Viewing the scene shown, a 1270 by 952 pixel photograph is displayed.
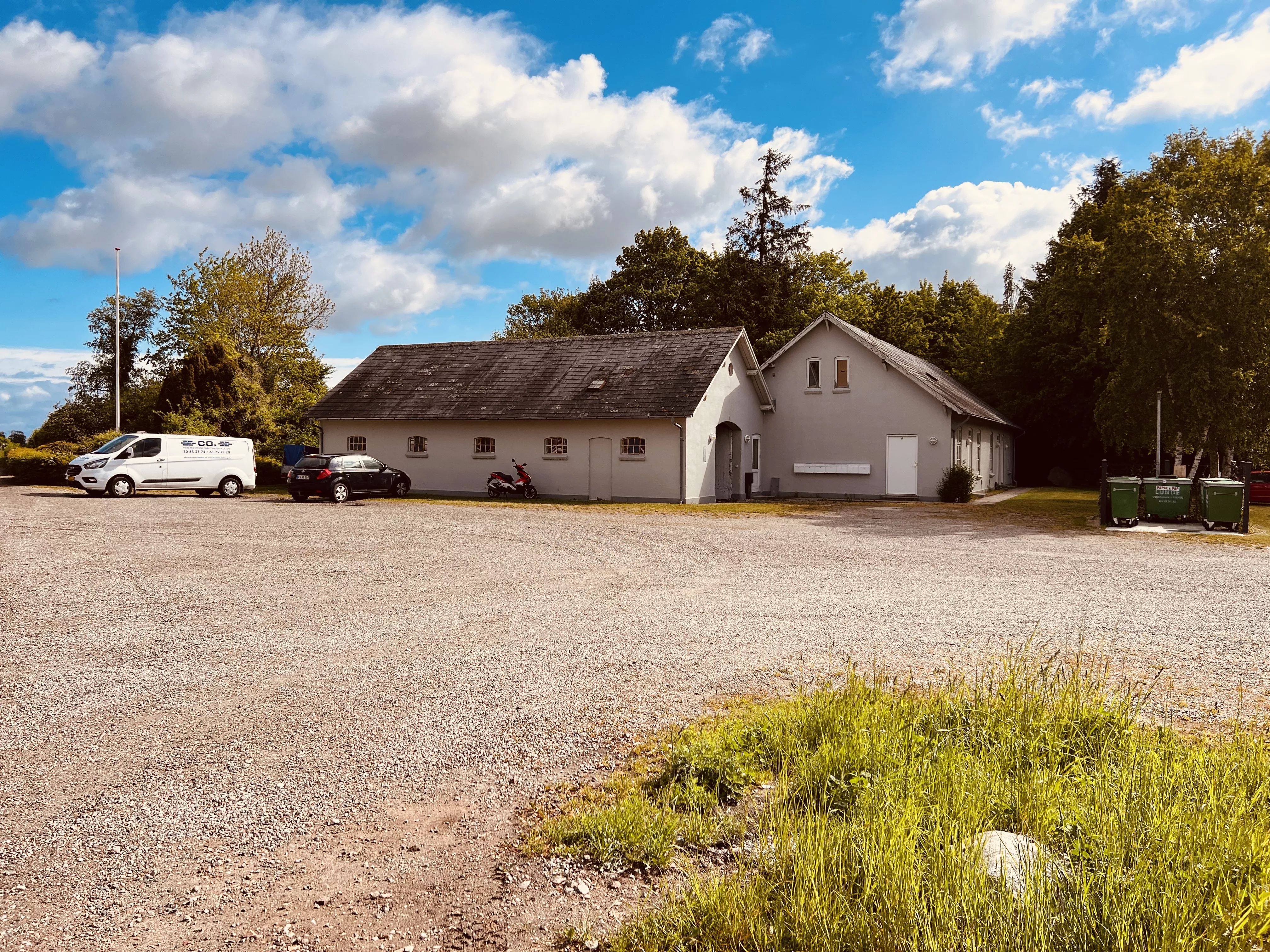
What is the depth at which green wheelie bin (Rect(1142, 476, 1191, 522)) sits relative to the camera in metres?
19.9

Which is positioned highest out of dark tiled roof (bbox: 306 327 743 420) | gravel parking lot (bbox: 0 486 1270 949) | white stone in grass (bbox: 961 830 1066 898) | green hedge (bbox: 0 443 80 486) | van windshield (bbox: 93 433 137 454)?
dark tiled roof (bbox: 306 327 743 420)

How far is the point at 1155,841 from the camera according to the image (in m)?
3.27

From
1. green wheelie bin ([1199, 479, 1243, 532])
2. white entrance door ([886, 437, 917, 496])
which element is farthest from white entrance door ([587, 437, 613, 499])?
green wheelie bin ([1199, 479, 1243, 532])

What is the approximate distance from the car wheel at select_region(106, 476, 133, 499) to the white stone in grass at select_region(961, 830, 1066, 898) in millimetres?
27695

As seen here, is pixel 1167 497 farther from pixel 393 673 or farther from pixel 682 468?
pixel 393 673

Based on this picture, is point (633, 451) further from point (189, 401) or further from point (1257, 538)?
point (189, 401)

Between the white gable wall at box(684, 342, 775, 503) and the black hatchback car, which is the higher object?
the white gable wall at box(684, 342, 775, 503)

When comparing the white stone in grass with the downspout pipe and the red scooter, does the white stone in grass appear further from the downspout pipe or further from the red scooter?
the red scooter

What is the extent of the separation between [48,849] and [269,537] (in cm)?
1300

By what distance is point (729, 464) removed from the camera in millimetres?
31094

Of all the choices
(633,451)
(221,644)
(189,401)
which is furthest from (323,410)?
(221,644)

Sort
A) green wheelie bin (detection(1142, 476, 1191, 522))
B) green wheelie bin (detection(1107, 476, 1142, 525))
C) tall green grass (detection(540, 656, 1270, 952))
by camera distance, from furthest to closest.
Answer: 1. green wheelie bin (detection(1142, 476, 1191, 522))
2. green wheelie bin (detection(1107, 476, 1142, 525))
3. tall green grass (detection(540, 656, 1270, 952))

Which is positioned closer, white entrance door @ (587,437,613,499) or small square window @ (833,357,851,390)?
white entrance door @ (587,437,613,499)

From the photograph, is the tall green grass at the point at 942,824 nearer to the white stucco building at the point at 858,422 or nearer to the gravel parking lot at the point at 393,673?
the gravel parking lot at the point at 393,673
